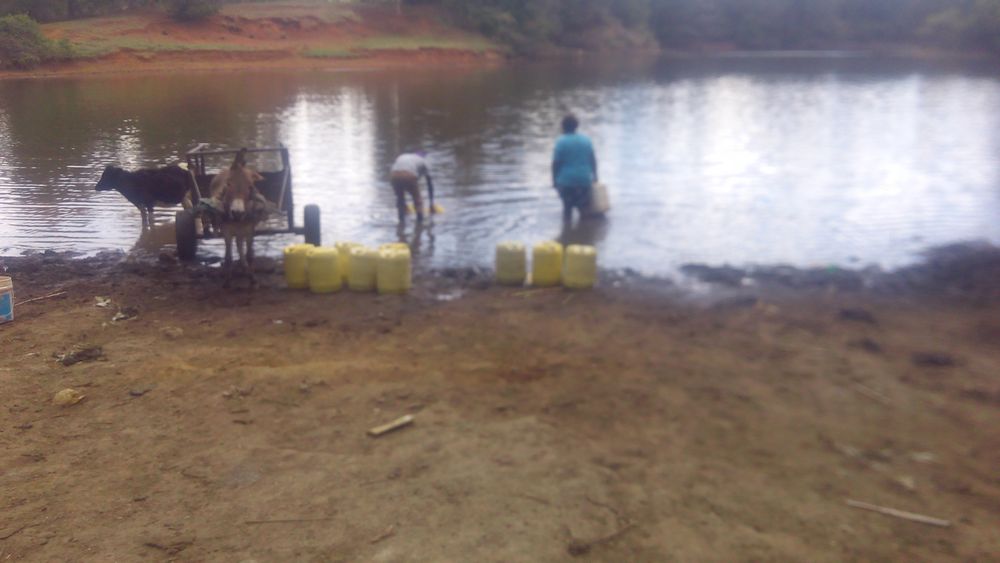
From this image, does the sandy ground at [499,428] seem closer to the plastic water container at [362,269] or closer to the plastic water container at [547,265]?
the plastic water container at [362,269]

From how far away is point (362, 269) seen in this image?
953cm

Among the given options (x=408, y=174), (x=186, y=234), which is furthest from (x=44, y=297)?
(x=408, y=174)

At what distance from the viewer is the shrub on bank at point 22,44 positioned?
14.7 meters

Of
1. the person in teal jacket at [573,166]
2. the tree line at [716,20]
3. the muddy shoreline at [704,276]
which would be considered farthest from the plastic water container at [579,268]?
the tree line at [716,20]

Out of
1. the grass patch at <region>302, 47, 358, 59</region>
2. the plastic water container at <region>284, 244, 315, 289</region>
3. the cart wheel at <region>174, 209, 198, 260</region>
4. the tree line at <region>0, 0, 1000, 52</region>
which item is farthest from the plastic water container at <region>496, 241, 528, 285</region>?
the tree line at <region>0, 0, 1000, 52</region>

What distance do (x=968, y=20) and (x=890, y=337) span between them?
3247cm

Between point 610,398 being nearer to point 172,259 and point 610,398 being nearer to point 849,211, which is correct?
point 172,259

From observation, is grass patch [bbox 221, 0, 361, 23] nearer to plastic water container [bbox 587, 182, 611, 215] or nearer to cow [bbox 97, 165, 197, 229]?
cow [bbox 97, 165, 197, 229]

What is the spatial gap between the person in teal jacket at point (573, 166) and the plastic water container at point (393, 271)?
4.09 m

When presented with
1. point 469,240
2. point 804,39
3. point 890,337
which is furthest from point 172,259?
point 804,39

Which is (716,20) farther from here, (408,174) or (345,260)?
(345,260)

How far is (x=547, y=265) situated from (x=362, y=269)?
212 cm

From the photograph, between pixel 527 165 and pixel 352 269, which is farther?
pixel 527 165

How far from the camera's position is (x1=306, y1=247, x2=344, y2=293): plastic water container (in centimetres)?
938
